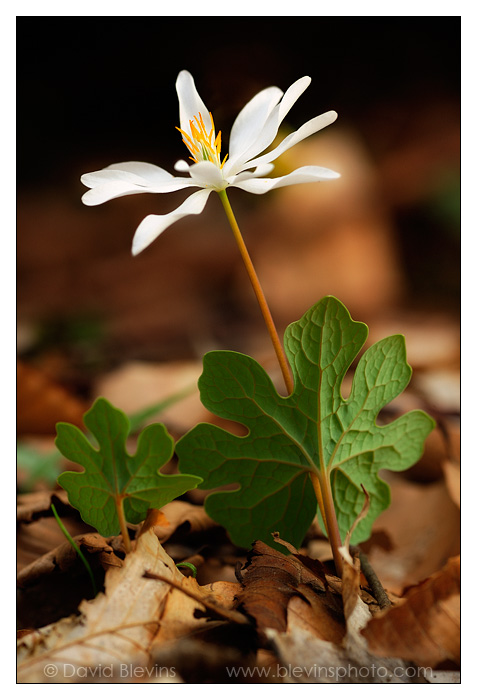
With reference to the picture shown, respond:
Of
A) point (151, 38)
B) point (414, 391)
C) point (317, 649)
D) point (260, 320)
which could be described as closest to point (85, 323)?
point (260, 320)

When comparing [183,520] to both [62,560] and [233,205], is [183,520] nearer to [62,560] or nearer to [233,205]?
[62,560]

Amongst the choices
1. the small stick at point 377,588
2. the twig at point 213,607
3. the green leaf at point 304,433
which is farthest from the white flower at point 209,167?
the small stick at point 377,588

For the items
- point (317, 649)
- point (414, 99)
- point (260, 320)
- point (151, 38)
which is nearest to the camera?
point (317, 649)

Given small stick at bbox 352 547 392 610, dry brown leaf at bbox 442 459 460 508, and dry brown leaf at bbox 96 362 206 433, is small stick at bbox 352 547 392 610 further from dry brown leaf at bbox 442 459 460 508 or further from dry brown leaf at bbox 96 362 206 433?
dry brown leaf at bbox 96 362 206 433

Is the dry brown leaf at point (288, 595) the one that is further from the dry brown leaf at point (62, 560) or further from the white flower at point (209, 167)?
the white flower at point (209, 167)

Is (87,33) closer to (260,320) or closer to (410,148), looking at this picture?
(260,320)

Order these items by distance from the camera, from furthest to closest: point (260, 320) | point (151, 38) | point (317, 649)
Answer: point (260, 320) < point (151, 38) < point (317, 649)
